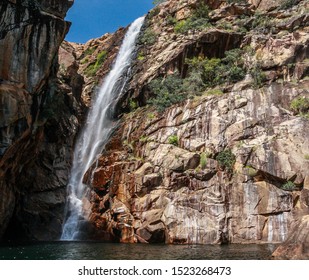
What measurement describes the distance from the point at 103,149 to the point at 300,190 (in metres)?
19.8

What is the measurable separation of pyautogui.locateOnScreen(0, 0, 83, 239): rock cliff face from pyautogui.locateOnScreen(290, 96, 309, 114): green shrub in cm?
2103

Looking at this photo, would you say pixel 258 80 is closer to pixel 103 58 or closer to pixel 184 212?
pixel 184 212

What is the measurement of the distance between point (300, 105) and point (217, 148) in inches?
331

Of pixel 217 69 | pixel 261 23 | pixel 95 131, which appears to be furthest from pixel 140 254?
pixel 261 23

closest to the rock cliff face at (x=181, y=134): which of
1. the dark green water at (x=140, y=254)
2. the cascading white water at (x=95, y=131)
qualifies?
the cascading white water at (x=95, y=131)

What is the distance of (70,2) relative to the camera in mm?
33625

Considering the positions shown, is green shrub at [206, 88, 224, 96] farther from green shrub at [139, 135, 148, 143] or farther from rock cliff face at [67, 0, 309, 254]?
green shrub at [139, 135, 148, 143]

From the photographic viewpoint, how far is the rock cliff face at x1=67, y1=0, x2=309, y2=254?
32.0m

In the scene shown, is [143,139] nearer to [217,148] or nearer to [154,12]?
[217,148]

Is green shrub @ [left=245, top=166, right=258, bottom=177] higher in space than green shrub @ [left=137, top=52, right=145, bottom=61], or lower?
lower

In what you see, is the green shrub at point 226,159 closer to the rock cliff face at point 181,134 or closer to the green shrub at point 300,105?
the rock cliff face at point 181,134

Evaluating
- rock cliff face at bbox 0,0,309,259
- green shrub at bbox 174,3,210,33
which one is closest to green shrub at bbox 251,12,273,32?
rock cliff face at bbox 0,0,309,259

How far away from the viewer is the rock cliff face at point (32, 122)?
Answer: 1155 inches

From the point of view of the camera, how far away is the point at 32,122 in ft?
110
